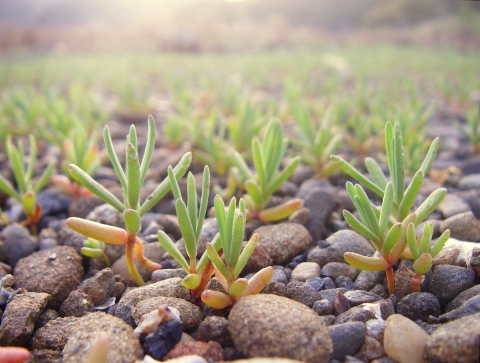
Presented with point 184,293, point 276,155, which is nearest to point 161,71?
point 276,155

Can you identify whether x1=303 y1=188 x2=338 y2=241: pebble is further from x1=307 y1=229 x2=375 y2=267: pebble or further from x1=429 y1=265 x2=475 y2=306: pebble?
x1=429 y1=265 x2=475 y2=306: pebble

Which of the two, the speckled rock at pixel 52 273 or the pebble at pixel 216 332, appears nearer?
the pebble at pixel 216 332

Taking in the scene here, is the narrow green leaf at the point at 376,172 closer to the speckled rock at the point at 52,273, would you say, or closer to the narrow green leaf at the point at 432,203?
the narrow green leaf at the point at 432,203

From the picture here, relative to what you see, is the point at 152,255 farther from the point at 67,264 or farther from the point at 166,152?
the point at 166,152

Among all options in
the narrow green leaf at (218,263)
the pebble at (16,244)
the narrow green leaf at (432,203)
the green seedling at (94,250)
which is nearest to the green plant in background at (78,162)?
the pebble at (16,244)

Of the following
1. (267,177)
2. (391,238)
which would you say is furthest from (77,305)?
(391,238)

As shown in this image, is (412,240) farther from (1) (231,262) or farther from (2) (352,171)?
(1) (231,262)
